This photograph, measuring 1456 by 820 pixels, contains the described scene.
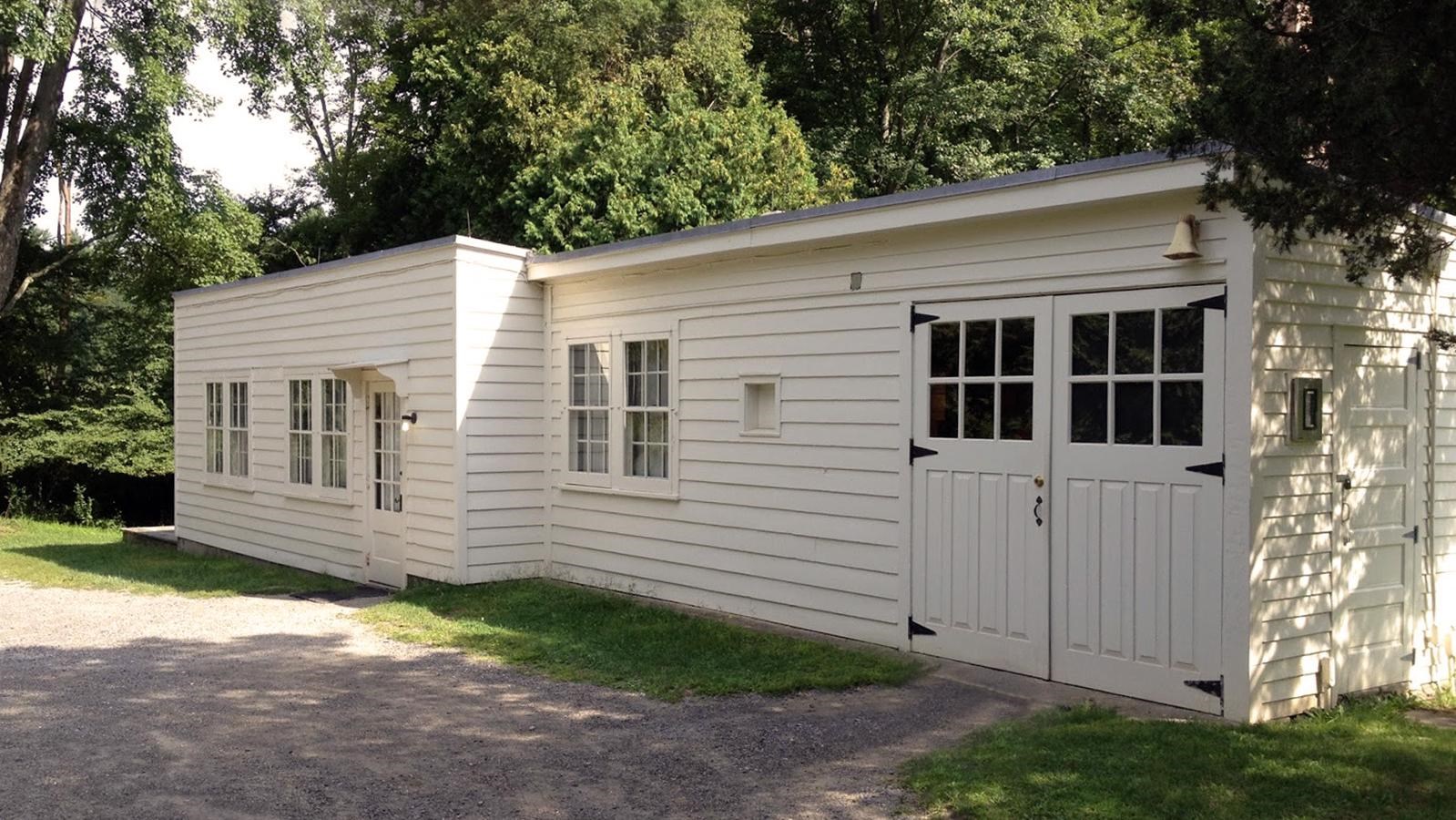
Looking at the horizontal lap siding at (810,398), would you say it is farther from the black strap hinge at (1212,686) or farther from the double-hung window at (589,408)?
the black strap hinge at (1212,686)

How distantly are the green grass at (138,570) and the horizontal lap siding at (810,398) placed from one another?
3568 millimetres

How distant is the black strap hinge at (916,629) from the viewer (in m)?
7.56

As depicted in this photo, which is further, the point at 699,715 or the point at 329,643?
the point at 329,643

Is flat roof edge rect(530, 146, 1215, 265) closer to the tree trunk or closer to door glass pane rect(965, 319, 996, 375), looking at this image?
door glass pane rect(965, 319, 996, 375)

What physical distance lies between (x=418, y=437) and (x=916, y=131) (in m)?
15.2

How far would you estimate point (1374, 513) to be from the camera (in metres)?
6.83

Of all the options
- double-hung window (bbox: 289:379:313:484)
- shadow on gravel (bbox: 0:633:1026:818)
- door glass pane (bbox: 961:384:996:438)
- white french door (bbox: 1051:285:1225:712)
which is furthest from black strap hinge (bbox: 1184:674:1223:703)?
double-hung window (bbox: 289:379:313:484)

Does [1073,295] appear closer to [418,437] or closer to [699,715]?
[699,715]

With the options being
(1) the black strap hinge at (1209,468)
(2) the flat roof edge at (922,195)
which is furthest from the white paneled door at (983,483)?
(1) the black strap hinge at (1209,468)

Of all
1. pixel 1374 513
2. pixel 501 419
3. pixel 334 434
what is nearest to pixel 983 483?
pixel 1374 513

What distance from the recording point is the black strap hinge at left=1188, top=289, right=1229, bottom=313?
612cm

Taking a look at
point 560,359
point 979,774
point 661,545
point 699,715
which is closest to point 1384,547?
point 979,774

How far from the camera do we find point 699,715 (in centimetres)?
648

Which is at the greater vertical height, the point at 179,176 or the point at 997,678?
the point at 179,176
